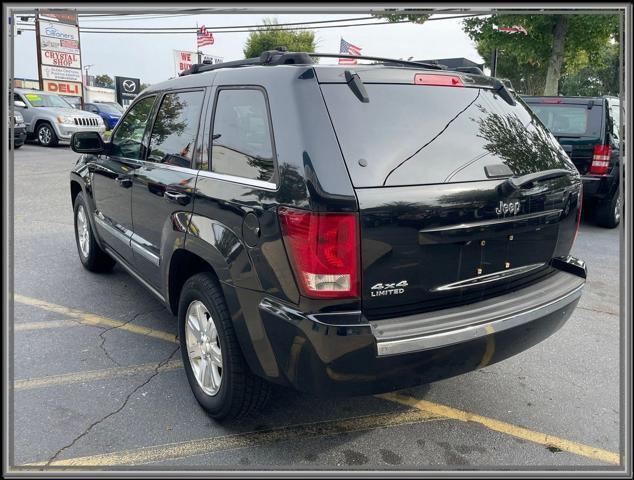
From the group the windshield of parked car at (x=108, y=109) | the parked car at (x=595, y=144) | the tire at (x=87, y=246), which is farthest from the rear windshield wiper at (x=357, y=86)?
the windshield of parked car at (x=108, y=109)

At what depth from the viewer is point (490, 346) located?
2611mm

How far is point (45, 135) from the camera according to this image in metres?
18.2

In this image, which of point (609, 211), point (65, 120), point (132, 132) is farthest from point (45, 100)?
point (609, 211)

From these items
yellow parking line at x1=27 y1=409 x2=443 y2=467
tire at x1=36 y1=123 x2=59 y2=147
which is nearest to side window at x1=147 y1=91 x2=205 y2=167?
yellow parking line at x1=27 y1=409 x2=443 y2=467

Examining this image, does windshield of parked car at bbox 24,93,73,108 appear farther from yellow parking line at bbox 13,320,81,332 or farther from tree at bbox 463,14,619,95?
yellow parking line at bbox 13,320,81,332

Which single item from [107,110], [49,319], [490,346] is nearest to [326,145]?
[490,346]

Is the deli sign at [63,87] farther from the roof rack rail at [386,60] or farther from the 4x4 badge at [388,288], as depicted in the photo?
the 4x4 badge at [388,288]

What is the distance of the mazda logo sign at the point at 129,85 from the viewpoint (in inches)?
1461

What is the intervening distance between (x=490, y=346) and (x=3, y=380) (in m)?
2.60

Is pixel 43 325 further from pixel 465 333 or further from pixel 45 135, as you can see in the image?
pixel 45 135

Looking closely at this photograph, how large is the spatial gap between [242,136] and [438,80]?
3.56 ft

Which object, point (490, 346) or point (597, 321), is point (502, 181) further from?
point (597, 321)

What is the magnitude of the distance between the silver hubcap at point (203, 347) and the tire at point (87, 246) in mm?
2486

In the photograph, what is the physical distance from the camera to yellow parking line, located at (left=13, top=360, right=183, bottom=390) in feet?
11.0
